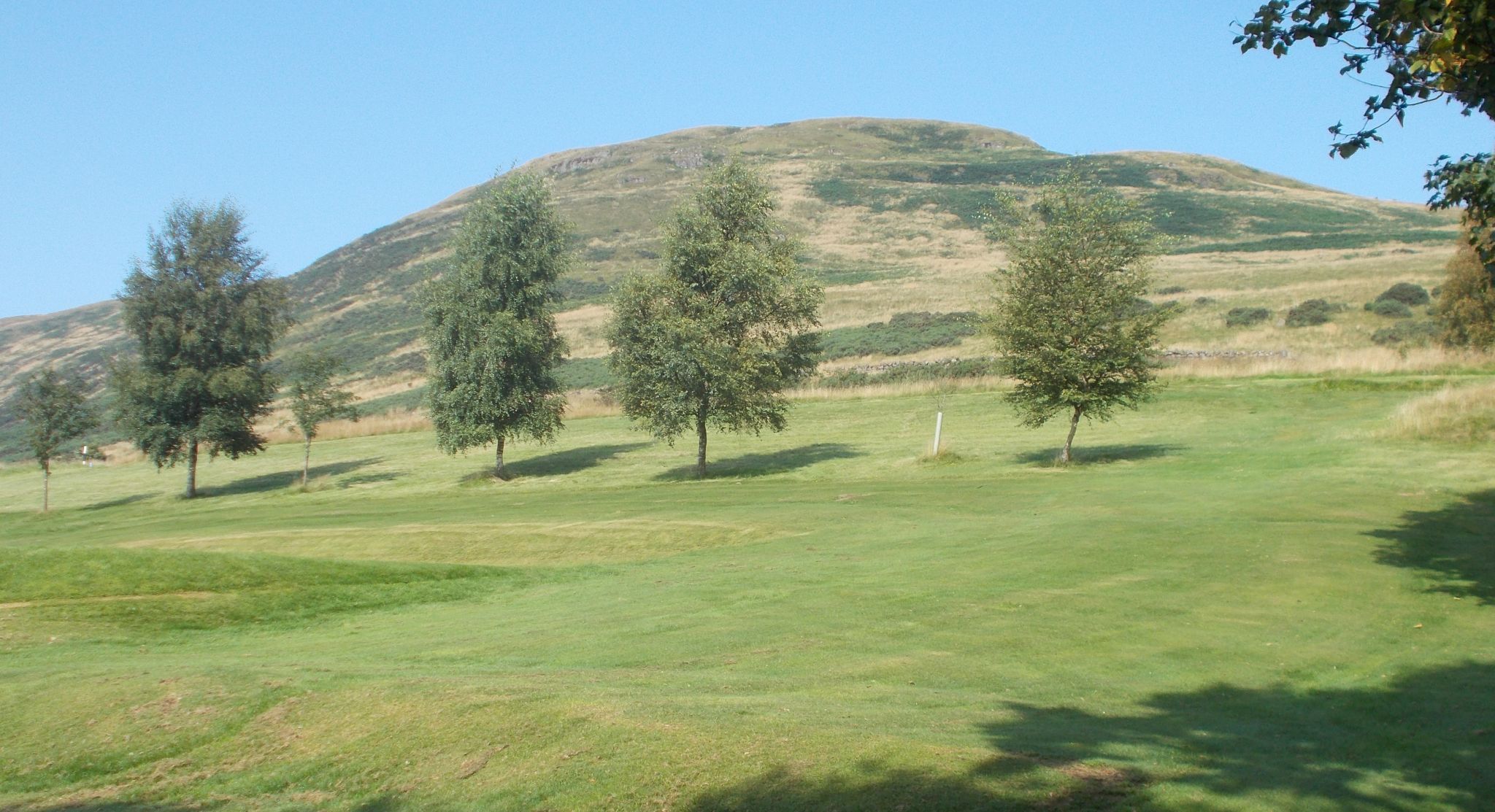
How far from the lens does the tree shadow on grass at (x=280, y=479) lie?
47.4 meters

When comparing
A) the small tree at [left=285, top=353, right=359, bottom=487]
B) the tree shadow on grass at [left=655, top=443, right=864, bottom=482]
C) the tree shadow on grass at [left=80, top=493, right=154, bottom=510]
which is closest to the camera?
the tree shadow on grass at [left=655, top=443, right=864, bottom=482]

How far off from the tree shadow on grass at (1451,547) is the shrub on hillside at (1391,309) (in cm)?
4115

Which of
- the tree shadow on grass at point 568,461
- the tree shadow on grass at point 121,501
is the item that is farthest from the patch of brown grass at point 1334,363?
the tree shadow on grass at point 121,501

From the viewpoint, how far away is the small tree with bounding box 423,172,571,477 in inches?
1639

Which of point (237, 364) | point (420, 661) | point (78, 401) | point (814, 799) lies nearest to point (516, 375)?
point (237, 364)

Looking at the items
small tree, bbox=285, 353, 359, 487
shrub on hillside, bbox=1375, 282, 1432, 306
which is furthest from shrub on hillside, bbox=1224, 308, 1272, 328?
small tree, bbox=285, 353, 359, 487

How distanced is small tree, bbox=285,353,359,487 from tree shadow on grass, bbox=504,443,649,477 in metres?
7.33

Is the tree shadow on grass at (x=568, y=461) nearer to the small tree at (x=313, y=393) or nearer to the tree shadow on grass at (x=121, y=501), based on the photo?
the small tree at (x=313, y=393)

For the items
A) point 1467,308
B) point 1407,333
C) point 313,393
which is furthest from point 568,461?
point 1407,333

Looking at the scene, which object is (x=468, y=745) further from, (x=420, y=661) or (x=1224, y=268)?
(x=1224, y=268)

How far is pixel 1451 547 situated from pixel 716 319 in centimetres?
2353

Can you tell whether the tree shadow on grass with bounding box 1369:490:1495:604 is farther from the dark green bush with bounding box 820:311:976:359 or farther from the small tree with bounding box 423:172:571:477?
the dark green bush with bounding box 820:311:976:359

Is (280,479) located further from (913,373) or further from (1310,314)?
(1310,314)

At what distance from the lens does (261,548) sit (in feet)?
86.0
